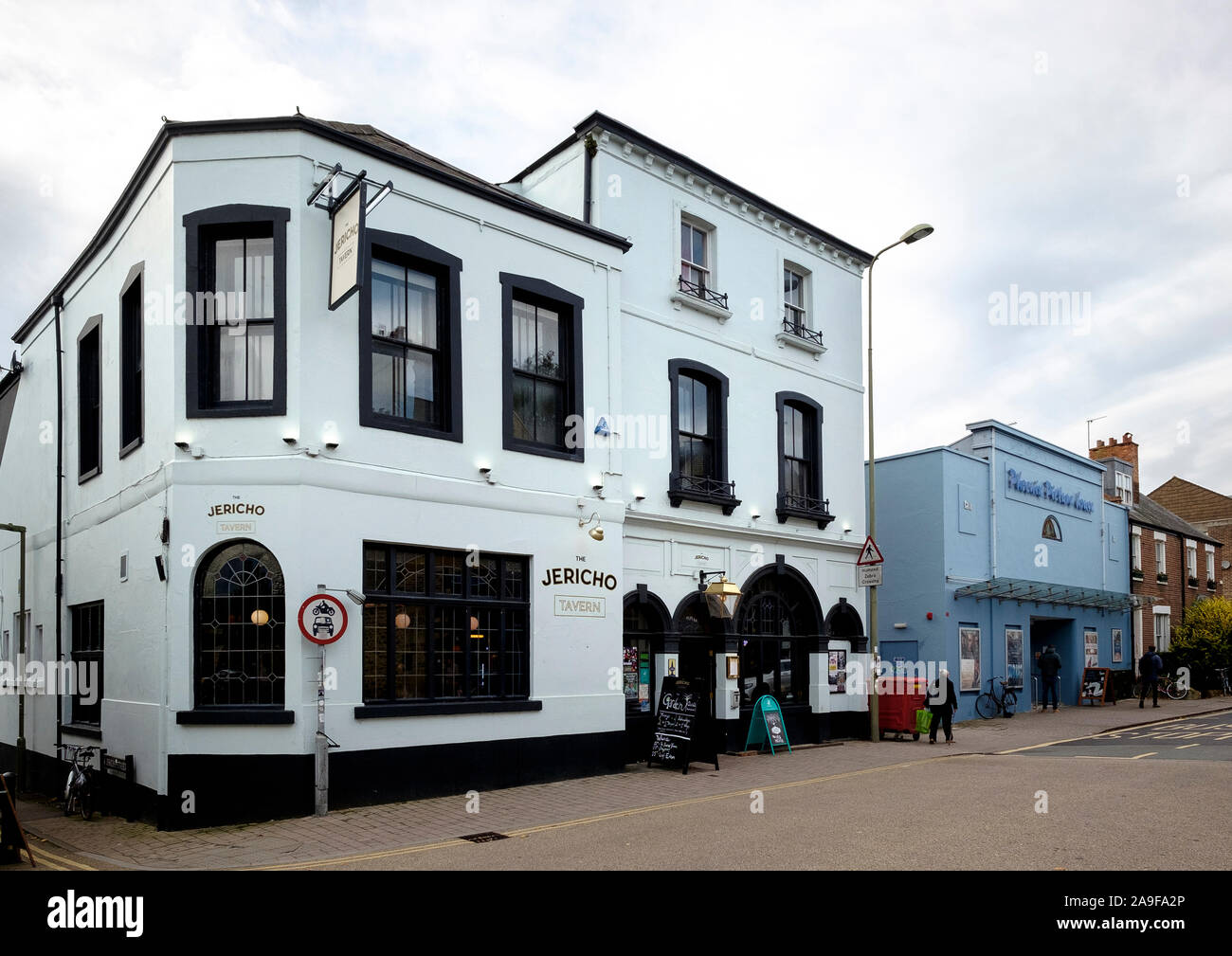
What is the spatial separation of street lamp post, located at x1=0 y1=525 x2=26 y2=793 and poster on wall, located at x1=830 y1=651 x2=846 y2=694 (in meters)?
14.0

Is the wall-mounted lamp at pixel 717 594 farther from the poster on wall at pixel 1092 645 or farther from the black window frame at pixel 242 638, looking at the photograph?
the poster on wall at pixel 1092 645

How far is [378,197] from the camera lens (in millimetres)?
11688

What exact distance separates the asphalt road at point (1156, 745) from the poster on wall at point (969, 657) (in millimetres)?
3500

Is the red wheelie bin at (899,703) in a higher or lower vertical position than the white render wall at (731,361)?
lower

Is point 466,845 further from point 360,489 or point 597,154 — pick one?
point 597,154

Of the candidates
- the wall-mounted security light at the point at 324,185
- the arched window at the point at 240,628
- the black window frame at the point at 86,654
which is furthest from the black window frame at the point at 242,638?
the wall-mounted security light at the point at 324,185

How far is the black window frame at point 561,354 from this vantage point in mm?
13836

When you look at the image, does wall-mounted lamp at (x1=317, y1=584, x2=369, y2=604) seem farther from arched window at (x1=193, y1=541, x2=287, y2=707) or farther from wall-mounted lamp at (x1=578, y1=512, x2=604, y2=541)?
wall-mounted lamp at (x1=578, y1=512, x2=604, y2=541)

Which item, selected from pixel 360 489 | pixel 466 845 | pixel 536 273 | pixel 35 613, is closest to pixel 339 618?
pixel 360 489

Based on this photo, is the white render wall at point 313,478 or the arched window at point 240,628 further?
the white render wall at point 313,478

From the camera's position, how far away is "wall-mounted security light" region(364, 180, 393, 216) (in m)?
11.4

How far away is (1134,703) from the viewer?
96.6 ft

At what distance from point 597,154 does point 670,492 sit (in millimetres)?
5539

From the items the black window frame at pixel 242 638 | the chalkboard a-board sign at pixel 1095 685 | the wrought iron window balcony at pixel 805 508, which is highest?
the wrought iron window balcony at pixel 805 508
